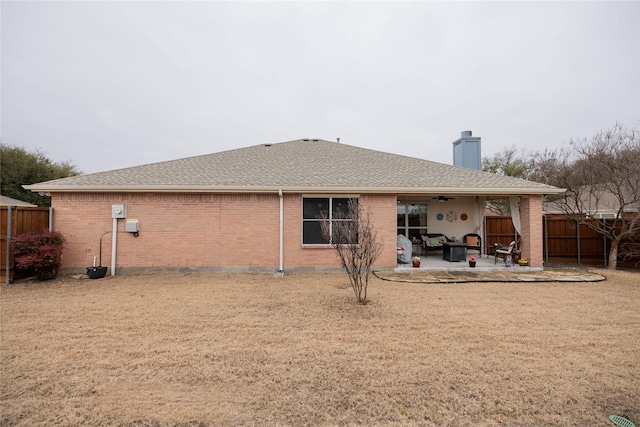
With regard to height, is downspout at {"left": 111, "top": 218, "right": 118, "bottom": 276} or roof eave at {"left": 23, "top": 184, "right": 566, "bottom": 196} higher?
roof eave at {"left": 23, "top": 184, "right": 566, "bottom": 196}

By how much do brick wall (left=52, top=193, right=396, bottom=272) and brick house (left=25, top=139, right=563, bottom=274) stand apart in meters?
0.03

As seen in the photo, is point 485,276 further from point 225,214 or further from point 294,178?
point 225,214

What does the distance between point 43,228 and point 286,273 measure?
7.49 m

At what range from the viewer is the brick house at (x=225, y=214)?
8.84m

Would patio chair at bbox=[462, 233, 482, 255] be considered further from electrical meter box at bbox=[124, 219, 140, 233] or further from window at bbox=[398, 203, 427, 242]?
electrical meter box at bbox=[124, 219, 140, 233]

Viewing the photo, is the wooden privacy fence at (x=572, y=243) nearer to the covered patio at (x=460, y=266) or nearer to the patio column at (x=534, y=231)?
the covered patio at (x=460, y=266)

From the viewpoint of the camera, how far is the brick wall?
8.84 meters

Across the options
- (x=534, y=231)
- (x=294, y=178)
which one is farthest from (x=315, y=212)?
(x=534, y=231)

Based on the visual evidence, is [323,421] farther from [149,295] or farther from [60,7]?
[60,7]

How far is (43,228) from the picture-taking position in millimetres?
8578

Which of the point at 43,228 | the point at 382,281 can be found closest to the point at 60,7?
the point at 43,228

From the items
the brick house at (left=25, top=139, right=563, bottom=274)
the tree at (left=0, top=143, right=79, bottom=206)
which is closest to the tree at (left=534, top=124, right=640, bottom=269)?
the brick house at (left=25, top=139, right=563, bottom=274)

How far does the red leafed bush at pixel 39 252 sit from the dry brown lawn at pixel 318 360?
141 centimetres

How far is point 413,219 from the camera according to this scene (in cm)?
1312
